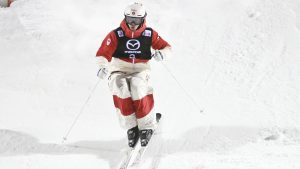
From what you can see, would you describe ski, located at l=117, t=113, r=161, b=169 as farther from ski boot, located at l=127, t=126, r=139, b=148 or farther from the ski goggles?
the ski goggles

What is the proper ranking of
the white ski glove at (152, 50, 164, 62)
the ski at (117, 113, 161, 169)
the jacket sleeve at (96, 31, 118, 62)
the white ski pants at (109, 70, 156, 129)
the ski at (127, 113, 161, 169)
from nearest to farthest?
the ski at (117, 113, 161, 169)
the ski at (127, 113, 161, 169)
the white ski pants at (109, 70, 156, 129)
the jacket sleeve at (96, 31, 118, 62)
the white ski glove at (152, 50, 164, 62)

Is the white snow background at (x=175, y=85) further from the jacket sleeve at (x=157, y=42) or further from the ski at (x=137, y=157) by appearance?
the jacket sleeve at (x=157, y=42)

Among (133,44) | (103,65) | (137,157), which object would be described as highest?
(133,44)

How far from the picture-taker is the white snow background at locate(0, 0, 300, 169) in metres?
6.98

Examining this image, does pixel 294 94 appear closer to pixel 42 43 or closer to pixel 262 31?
pixel 262 31

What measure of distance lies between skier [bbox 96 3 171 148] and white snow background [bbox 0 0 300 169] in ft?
1.68

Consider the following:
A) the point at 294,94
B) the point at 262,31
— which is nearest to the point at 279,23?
the point at 262,31

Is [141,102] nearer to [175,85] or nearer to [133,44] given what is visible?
[133,44]

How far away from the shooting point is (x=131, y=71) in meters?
6.84

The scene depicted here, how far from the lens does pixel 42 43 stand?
34.0 feet

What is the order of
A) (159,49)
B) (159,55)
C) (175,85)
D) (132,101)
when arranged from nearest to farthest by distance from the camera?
(132,101) → (159,55) → (159,49) → (175,85)

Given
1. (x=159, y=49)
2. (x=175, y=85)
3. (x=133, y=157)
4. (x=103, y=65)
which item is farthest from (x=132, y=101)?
(x=175, y=85)

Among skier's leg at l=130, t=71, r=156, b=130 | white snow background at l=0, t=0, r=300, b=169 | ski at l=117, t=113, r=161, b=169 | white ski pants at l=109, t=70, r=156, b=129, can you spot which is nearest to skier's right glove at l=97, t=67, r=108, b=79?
white ski pants at l=109, t=70, r=156, b=129

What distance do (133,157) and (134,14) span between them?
1703 mm
